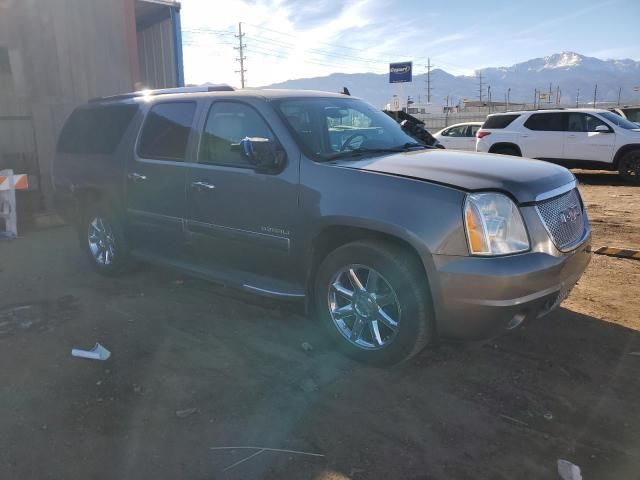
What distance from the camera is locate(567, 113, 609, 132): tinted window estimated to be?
13.0 m

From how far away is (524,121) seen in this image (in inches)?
552

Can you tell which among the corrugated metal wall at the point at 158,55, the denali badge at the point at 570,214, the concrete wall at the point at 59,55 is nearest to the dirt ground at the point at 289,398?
the denali badge at the point at 570,214

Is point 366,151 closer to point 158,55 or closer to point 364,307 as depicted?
point 364,307

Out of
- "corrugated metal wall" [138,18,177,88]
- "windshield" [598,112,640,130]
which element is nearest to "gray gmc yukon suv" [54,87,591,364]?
"corrugated metal wall" [138,18,177,88]

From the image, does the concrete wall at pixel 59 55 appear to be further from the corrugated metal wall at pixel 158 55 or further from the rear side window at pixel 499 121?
the rear side window at pixel 499 121

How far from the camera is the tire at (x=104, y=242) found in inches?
211

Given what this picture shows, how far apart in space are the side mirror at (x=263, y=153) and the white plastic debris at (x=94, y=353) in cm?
175

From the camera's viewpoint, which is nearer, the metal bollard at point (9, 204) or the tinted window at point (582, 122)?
the metal bollard at point (9, 204)

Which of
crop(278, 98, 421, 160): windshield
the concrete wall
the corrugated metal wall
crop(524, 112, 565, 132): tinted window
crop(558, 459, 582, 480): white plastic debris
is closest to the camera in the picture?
crop(558, 459, 582, 480): white plastic debris

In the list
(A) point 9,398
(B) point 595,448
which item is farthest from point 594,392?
(A) point 9,398

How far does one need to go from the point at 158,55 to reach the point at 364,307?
10040 millimetres

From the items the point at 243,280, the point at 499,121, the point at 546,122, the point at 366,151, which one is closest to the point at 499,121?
the point at 499,121

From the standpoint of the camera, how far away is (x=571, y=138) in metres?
13.2

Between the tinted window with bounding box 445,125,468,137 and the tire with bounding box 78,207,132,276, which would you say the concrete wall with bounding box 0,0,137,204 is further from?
the tinted window with bounding box 445,125,468,137
